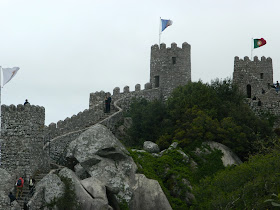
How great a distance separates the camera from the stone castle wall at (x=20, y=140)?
3541cm

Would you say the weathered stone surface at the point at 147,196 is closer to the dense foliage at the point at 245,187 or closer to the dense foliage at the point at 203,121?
the dense foliage at the point at 245,187

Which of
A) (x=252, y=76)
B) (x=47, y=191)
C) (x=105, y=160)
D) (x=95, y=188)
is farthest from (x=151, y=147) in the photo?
(x=252, y=76)

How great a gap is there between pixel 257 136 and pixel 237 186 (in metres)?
9.68

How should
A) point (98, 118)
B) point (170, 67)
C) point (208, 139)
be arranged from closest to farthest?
point (208, 139) → point (98, 118) → point (170, 67)

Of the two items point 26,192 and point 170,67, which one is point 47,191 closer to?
point 26,192

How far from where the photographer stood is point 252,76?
54.0 metres

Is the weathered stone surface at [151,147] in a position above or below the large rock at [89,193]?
above

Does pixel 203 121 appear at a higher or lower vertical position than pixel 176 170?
higher

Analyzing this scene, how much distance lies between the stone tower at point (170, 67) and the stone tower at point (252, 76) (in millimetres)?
4788

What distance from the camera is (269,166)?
31.8 meters

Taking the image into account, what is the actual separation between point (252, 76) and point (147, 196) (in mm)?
22598

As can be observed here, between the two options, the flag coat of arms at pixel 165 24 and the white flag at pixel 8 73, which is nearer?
the white flag at pixel 8 73

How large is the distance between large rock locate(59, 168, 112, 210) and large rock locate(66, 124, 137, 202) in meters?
0.84

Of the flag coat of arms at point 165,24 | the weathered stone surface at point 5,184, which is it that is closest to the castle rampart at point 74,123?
the weathered stone surface at point 5,184
